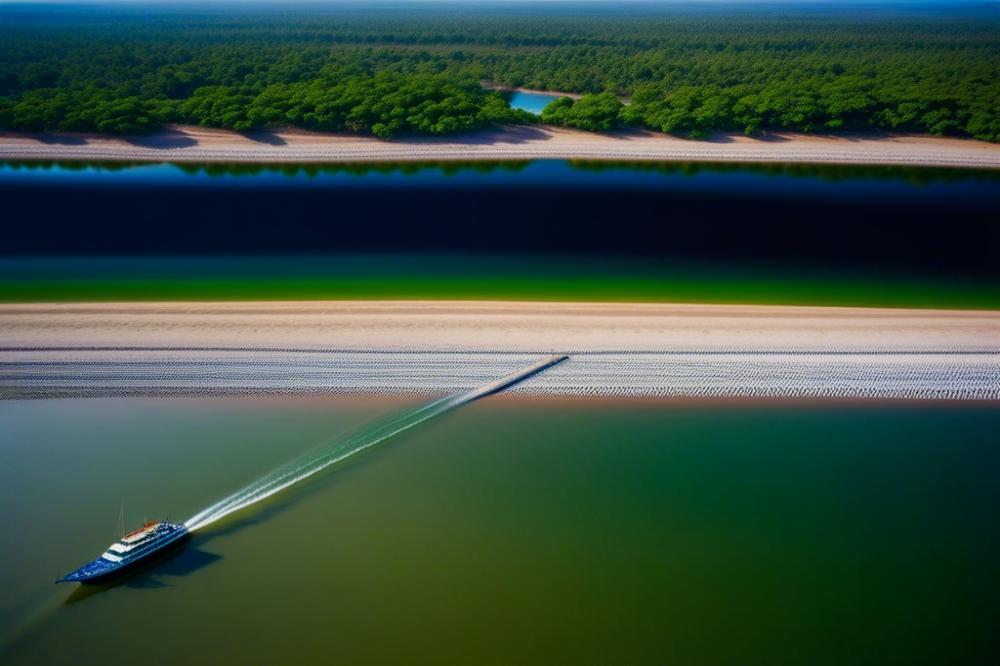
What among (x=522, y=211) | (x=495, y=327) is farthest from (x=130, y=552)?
(x=522, y=211)

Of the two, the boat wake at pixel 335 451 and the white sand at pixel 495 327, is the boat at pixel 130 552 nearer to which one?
the boat wake at pixel 335 451

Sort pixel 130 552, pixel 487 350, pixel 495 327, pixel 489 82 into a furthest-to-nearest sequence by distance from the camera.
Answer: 1. pixel 489 82
2. pixel 495 327
3. pixel 487 350
4. pixel 130 552

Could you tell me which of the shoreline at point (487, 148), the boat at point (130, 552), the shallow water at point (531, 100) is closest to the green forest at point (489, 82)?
the shoreline at point (487, 148)

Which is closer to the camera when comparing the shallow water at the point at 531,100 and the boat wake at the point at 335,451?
the boat wake at the point at 335,451

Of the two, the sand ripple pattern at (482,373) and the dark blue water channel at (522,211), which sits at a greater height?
the dark blue water channel at (522,211)

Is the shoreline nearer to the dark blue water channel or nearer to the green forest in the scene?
the green forest

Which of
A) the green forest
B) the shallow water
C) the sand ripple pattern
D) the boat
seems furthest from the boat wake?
the shallow water

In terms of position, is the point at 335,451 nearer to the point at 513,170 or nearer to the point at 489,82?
the point at 513,170
